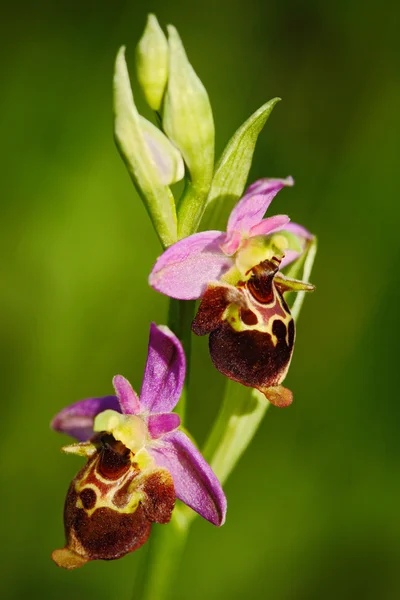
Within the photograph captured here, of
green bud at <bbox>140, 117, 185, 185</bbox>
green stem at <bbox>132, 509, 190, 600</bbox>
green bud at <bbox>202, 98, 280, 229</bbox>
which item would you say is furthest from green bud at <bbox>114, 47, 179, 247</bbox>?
green stem at <bbox>132, 509, 190, 600</bbox>

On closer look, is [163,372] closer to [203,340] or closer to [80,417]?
[80,417]

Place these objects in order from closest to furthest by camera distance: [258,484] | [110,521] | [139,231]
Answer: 1. [110,521]
2. [258,484]
3. [139,231]

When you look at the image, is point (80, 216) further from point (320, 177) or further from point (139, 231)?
point (320, 177)

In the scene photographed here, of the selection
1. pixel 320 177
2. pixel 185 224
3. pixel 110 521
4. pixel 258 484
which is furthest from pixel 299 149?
pixel 110 521

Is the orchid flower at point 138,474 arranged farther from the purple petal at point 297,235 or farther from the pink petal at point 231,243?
the purple petal at point 297,235

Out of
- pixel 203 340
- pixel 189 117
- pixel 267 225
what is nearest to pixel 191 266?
pixel 267 225

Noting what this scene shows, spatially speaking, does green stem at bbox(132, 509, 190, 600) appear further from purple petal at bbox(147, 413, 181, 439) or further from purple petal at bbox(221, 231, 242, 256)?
purple petal at bbox(221, 231, 242, 256)
